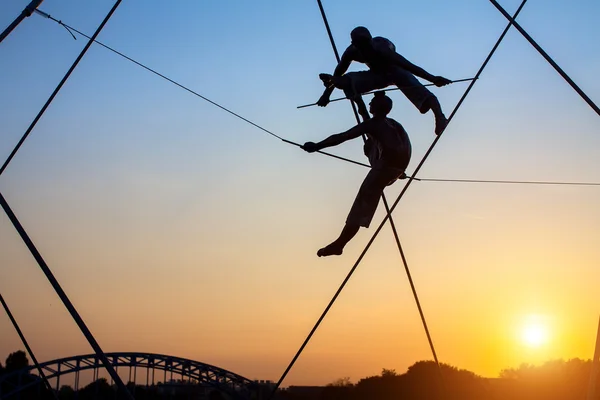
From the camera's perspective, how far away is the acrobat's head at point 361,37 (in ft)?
41.8

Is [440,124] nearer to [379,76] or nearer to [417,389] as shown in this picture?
[379,76]

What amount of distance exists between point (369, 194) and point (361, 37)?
1882mm

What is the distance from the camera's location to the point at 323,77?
13.1m

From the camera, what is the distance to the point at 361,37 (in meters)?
12.7

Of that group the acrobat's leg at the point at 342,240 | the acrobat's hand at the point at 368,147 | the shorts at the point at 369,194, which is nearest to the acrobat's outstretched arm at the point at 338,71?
the acrobat's hand at the point at 368,147

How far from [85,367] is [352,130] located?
7849 centimetres

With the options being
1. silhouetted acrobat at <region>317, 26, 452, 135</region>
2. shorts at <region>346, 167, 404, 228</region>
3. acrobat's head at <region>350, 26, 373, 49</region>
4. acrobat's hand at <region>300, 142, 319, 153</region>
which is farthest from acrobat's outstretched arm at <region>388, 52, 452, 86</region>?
acrobat's hand at <region>300, 142, 319, 153</region>

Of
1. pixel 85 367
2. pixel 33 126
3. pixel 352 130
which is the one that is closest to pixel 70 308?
pixel 33 126

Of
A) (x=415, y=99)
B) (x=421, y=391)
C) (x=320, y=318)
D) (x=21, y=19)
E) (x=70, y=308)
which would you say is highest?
(x=421, y=391)

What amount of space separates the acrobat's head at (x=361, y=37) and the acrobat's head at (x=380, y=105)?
0.67 m

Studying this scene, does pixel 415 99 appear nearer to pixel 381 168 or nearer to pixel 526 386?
pixel 381 168

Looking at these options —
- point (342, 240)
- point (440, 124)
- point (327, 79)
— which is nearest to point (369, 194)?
point (342, 240)

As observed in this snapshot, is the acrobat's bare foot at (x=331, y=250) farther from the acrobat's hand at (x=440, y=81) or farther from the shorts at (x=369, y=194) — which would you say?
the acrobat's hand at (x=440, y=81)

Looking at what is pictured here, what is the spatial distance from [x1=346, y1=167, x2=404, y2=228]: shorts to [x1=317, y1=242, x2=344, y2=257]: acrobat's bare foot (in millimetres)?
313
